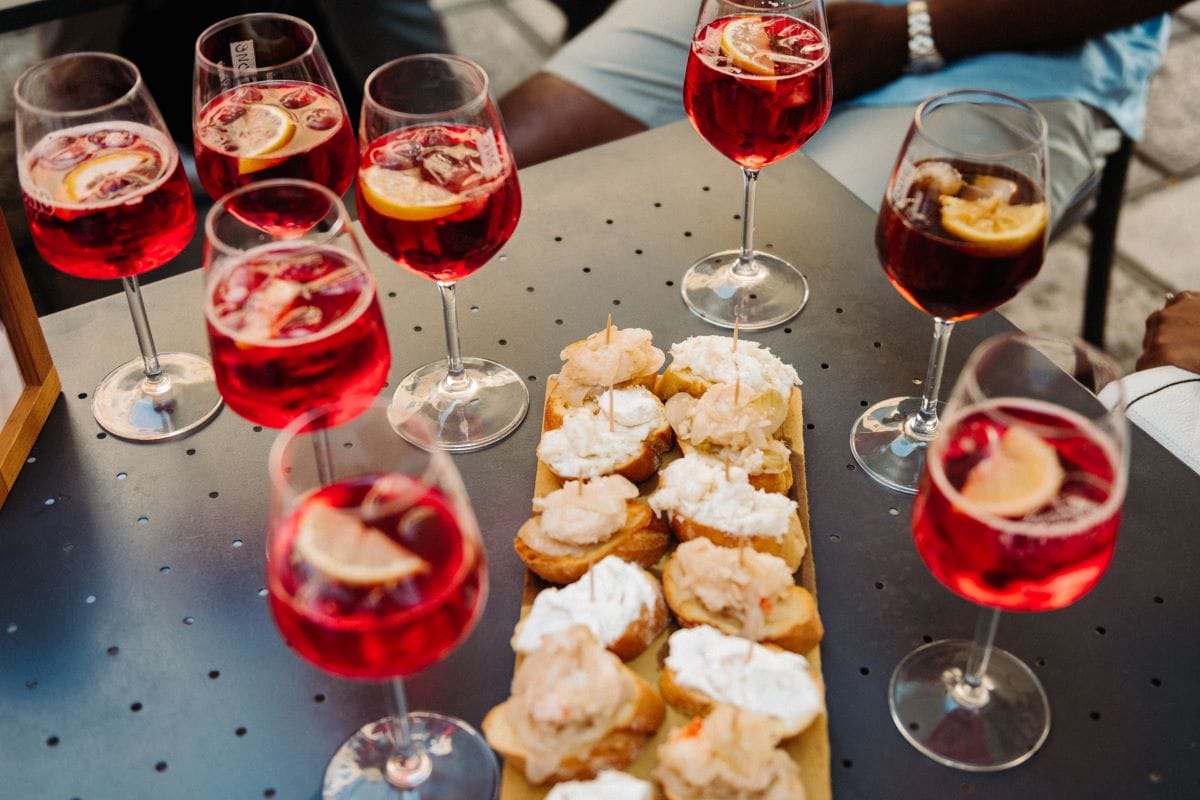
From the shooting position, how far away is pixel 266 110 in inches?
49.4

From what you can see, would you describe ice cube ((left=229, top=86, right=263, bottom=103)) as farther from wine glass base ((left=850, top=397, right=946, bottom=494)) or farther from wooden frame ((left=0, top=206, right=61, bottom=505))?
wine glass base ((left=850, top=397, right=946, bottom=494))

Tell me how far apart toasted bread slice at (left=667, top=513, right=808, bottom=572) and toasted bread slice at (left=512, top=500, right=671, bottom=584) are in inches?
0.8

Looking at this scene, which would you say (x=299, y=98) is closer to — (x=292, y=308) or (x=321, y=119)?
(x=321, y=119)

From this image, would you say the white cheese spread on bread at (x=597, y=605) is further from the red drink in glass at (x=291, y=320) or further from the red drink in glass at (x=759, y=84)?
the red drink in glass at (x=759, y=84)

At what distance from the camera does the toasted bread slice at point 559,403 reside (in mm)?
1267

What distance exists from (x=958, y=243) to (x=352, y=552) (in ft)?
2.02

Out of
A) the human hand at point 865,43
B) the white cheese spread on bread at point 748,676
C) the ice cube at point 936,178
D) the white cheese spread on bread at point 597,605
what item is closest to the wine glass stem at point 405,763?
the white cheese spread on bread at point 597,605

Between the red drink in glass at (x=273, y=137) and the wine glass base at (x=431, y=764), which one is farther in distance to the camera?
the red drink in glass at (x=273, y=137)

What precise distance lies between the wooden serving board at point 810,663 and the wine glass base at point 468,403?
0.10 metres

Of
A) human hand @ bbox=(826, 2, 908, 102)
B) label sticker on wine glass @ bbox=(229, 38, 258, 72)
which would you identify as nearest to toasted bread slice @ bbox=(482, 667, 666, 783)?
label sticker on wine glass @ bbox=(229, 38, 258, 72)

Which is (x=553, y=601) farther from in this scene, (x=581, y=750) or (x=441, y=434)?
(x=441, y=434)

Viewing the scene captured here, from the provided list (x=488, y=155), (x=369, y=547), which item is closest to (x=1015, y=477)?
(x=369, y=547)

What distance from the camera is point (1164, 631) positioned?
111cm

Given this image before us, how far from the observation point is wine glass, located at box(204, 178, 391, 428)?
1.02 m
